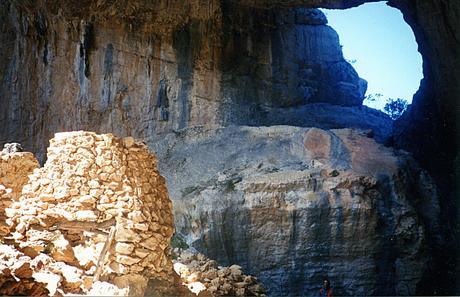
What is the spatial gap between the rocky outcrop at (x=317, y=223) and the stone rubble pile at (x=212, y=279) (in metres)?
1.70

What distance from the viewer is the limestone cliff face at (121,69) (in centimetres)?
1777

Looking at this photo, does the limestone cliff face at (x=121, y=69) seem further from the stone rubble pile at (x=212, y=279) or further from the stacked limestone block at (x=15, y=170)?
the stacked limestone block at (x=15, y=170)

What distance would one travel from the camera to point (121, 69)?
718 inches

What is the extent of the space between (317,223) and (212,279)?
4.00 m

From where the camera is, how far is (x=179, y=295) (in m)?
8.01

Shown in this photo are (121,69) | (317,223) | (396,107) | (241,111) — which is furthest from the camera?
(396,107)

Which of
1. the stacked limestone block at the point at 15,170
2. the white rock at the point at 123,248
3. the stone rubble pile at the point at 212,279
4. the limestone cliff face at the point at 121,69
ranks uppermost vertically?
the limestone cliff face at the point at 121,69

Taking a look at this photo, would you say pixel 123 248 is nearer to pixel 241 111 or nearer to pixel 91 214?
pixel 91 214

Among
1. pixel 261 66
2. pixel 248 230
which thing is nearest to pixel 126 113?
pixel 261 66

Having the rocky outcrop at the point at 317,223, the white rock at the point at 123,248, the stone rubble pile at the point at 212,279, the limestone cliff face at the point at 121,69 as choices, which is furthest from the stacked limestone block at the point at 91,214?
the limestone cliff face at the point at 121,69

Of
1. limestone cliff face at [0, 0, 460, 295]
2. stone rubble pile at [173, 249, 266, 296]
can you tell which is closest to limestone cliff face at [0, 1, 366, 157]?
limestone cliff face at [0, 0, 460, 295]

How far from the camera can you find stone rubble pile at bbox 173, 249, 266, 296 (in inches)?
356

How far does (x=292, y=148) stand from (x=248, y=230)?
3.09 metres

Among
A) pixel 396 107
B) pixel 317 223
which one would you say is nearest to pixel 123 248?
pixel 317 223
